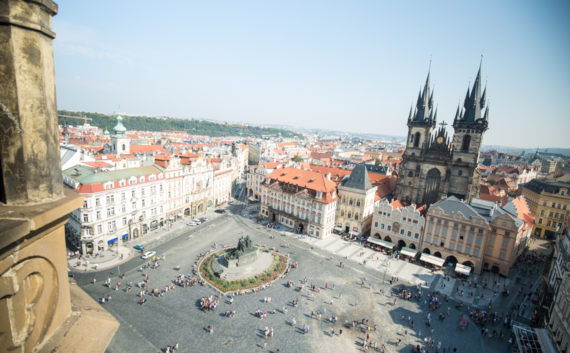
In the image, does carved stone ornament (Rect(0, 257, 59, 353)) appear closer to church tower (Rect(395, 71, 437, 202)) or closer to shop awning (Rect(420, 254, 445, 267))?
shop awning (Rect(420, 254, 445, 267))

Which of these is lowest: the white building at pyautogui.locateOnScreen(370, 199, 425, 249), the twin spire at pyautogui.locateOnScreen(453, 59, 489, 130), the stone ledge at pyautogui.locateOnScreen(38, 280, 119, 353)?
the white building at pyautogui.locateOnScreen(370, 199, 425, 249)

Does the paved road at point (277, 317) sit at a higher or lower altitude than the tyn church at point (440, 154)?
lower

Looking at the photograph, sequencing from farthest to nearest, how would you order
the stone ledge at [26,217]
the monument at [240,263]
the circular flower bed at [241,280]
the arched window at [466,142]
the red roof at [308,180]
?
the arched window at [466,142]
the red roof at [308,180]
the monument at [240,263]
the circular flower bed at [241,280]
the stone ledge at [26,217]

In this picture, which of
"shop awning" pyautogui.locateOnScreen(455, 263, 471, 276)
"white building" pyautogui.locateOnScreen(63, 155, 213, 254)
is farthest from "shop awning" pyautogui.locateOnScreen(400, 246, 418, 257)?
"white building" pyautogui.locateOnScreen(63, 155, 213, 254)

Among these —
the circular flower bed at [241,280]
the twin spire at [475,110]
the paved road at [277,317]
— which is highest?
the twin spire at [475,110]

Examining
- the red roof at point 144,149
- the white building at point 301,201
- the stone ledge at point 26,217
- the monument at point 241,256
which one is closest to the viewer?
the stone ledge at point 26,217

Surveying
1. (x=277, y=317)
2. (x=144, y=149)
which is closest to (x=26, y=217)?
(x=277, y=317)

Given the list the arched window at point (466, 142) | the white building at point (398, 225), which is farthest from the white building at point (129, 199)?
the arched window at point (466, 142)

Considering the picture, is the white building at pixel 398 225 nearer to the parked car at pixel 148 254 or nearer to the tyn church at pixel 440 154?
the tyn church at pixel 440 154
